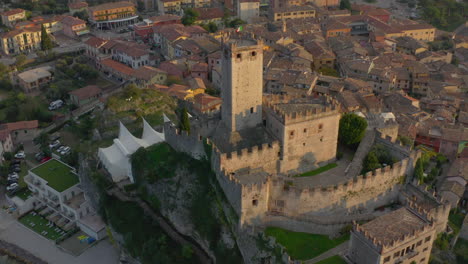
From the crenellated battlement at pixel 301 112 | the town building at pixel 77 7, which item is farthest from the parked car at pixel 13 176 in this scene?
the town building at pixel 77 7

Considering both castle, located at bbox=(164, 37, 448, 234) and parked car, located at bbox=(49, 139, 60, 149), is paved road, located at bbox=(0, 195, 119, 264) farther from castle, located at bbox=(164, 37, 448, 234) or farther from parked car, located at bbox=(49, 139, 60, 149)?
parked car, located at bbox=(49, 139, 60, 149)

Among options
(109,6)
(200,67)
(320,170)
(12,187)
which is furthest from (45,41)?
(320,170)

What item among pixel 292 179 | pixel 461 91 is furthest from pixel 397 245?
pixel 461 91

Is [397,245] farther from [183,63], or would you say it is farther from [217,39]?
[217,39]

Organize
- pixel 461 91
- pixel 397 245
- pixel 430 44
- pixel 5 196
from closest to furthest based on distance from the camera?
pixel 397 245, pixel 5 196, pixel 461 91, pixel 430 44

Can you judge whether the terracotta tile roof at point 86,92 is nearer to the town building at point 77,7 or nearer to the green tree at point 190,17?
the green tree at point 190,17
